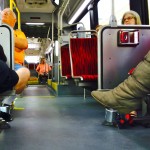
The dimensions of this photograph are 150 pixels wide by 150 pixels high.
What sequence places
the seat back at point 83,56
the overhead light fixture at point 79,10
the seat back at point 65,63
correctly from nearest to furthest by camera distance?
the seat back at point 83,56 → the seat back at point 65,63 → the overhead light fixture at point 79,10

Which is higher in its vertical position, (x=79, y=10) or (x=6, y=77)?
(x=79, y=10)

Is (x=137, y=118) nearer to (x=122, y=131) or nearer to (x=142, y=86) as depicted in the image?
(x=122, y=131)

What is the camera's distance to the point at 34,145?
229cm

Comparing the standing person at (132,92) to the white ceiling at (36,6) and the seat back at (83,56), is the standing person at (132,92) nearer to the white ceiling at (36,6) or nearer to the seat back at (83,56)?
the seat back at (83,56)

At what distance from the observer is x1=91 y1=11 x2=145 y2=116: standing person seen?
80.0 inches

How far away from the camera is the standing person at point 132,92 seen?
2.03 m

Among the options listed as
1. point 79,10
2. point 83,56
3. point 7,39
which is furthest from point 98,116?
point 79,10

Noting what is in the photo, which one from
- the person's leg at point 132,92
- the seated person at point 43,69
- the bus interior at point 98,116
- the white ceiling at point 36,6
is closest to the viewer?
the person's leg at point 132,92

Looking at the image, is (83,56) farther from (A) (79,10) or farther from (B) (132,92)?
(A) (79,10)

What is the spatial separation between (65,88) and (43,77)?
9207 mm

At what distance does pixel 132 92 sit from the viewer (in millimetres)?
2152

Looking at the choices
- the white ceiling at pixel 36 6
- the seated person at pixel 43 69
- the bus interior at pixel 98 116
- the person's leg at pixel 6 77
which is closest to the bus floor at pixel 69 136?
the bus interior at pixel 98 116

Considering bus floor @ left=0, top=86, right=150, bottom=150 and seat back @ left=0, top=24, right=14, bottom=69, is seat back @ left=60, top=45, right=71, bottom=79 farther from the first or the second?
seat back @ left=0, top=24, right=14, bottom=69

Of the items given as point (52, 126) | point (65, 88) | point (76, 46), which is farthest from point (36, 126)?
point (65, 88)
